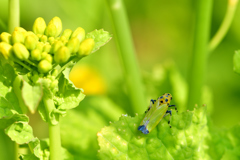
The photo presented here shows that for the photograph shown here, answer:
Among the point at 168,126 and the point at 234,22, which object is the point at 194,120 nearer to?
the point at 168,126

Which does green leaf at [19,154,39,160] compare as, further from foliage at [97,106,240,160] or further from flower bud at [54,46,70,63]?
flower bud at [54,46,70,63]

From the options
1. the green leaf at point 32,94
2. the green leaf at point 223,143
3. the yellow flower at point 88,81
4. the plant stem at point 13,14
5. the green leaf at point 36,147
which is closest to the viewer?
the green leaf at point 32,94

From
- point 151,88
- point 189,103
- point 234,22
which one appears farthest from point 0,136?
point 234,22

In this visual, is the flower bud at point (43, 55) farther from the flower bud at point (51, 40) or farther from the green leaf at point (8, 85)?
the green leaf at point (8, 85)

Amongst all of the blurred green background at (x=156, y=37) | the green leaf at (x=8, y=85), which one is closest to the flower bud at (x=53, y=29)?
the green leaf at (x=8, y=85)

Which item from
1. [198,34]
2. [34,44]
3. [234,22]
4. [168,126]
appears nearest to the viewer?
[34,44]

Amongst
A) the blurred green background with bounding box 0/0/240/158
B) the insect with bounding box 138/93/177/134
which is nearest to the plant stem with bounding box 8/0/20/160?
the insect with bounding box 138/93/177/134
